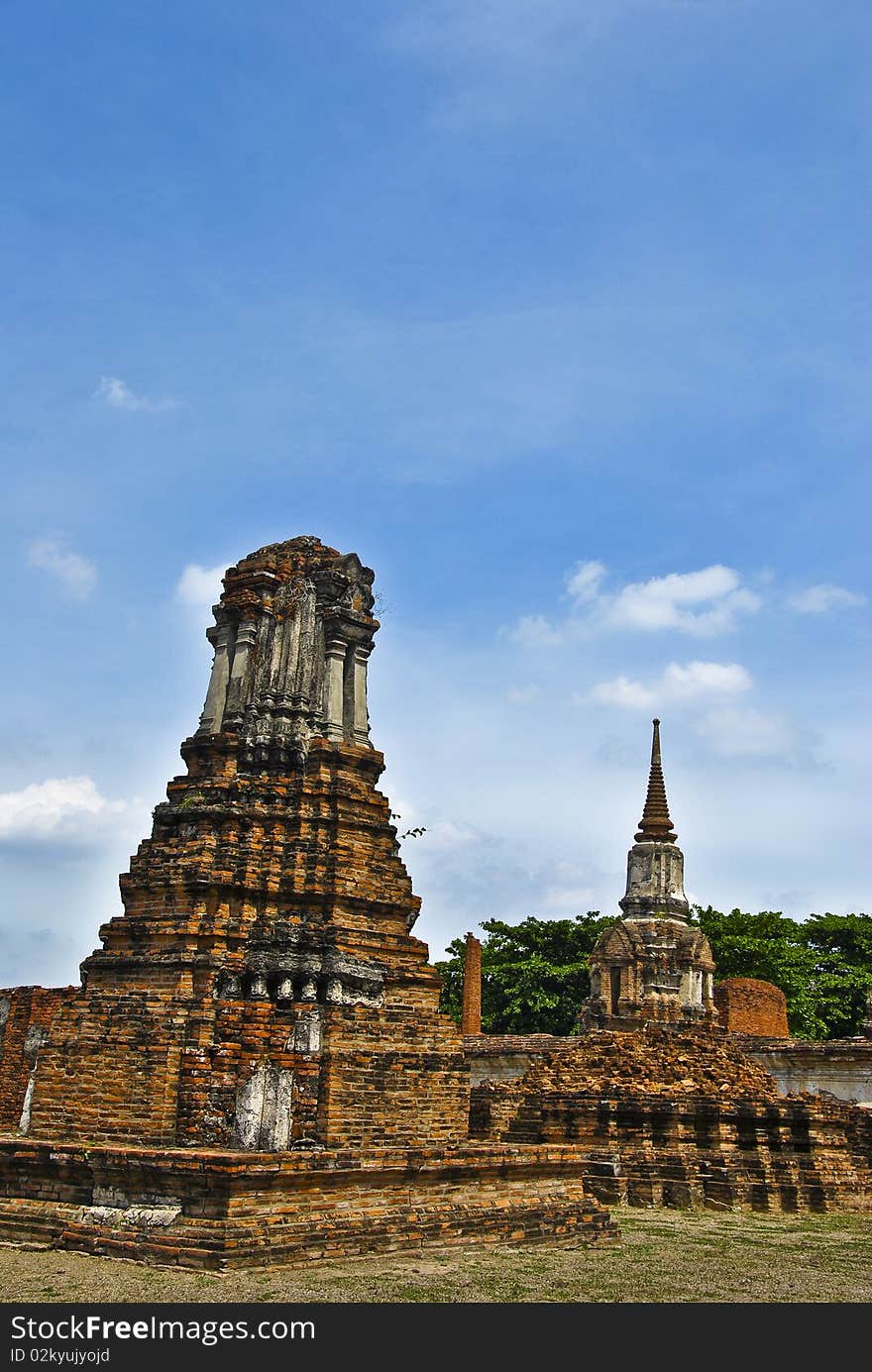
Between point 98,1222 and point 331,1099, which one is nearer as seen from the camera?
point 98,1222

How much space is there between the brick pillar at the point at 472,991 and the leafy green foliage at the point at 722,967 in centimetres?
676

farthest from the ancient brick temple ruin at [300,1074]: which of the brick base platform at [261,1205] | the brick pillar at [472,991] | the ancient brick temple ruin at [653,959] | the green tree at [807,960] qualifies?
the green tree at [807,960]

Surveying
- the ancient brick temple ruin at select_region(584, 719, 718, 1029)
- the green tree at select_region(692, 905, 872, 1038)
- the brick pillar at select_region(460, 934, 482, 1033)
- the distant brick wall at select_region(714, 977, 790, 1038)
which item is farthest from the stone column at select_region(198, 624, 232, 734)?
the green tree at select_region(692, 905, 872, 1038)

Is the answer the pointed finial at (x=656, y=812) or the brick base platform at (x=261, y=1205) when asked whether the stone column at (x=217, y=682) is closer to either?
the brick base platform at (x=261, y=1205)

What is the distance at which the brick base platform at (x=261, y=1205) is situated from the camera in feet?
33.3

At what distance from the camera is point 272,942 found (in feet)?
47.4

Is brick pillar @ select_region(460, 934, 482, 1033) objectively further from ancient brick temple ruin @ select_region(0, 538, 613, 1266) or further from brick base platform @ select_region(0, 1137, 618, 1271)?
brick base platform @ select_region(0, 1137, 618, 1271)

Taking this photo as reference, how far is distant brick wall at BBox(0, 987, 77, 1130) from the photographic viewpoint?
18.0m

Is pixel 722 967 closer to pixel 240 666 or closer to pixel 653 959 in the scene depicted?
pixel 653 959

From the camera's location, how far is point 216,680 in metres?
16.8

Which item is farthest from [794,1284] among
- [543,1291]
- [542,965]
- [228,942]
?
[542,965]

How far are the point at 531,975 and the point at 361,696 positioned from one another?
30.1 meters

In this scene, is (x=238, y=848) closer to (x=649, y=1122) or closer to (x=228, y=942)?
(x=228, y=942)

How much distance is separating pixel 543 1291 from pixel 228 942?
19.3 ft
